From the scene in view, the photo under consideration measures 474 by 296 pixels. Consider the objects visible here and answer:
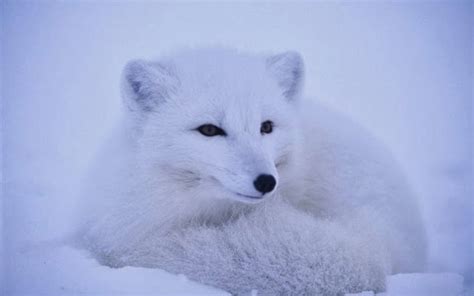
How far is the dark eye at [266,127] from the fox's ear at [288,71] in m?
0.30

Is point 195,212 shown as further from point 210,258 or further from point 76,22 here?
point 76,22

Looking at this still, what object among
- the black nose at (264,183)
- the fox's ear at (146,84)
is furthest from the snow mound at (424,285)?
the fox's ear at (146,84)

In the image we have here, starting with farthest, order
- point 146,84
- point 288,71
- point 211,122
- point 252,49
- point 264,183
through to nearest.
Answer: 1. point 252,49
2. point 288,71
3. point 146,84
4. point 211,122
5. point 264,183

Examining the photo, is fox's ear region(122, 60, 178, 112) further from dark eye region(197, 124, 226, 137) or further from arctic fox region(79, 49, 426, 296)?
dark eye region(197, 124, 226, 137)

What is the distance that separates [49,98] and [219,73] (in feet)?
4.70

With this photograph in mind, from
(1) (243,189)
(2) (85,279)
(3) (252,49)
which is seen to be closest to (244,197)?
(1) (243,189)

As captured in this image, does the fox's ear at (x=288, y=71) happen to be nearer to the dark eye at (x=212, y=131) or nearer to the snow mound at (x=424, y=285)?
the dark eye at (x=212, y=131)

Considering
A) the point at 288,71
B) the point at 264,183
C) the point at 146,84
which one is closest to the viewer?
the point at 264,183

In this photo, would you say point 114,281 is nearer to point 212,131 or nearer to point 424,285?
point 212,131

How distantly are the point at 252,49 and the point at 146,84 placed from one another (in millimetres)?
811

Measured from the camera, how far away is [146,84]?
90.3 inches

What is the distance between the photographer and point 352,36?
3.34m

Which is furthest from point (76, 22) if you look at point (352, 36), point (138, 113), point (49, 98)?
point (352, 36)

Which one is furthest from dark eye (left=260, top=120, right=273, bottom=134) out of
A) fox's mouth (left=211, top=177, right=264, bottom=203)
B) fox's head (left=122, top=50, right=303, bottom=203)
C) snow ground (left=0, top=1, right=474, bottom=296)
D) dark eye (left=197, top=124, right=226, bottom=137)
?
snow ground (left=0, top=1, right=474, bottom=296)
